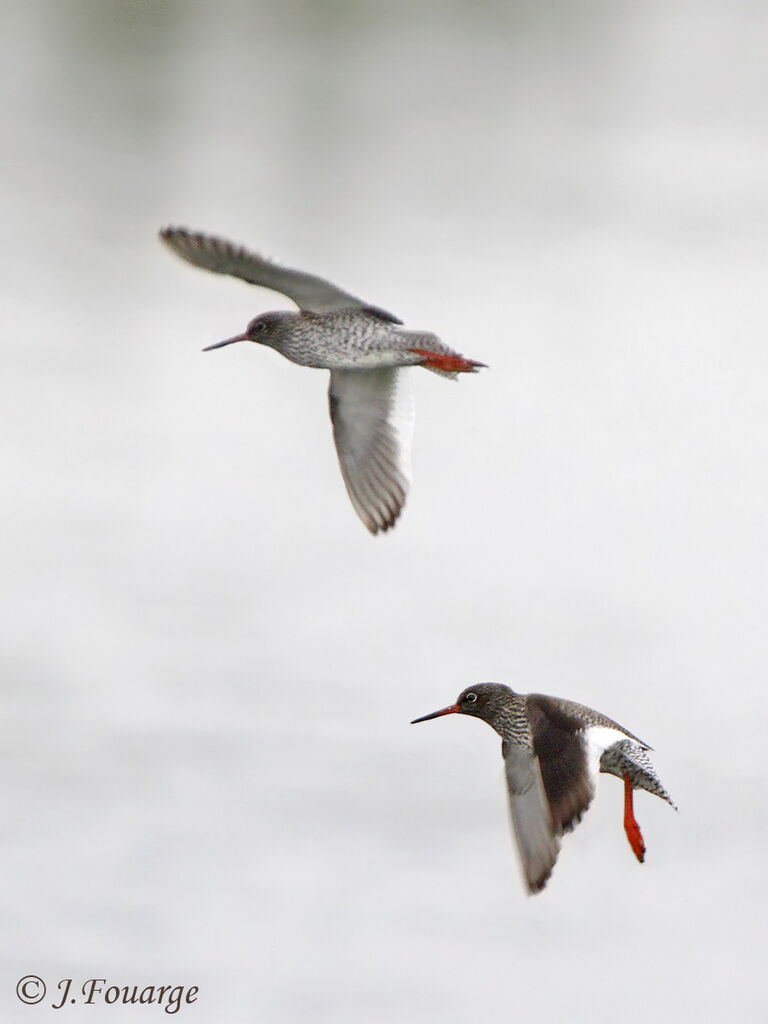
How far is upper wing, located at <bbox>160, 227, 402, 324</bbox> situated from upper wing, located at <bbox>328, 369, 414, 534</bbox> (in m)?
0.39

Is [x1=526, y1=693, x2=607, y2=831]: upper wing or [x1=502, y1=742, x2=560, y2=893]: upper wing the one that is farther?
[x1=526, y1=693, x2=607, y2=831]: upper wing

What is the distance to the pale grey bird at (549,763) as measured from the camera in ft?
22.6

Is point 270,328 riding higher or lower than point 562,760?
higher

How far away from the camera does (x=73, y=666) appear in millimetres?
12680

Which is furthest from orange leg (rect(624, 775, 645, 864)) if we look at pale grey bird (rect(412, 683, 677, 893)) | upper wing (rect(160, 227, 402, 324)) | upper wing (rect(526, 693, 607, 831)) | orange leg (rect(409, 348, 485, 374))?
upper wing (rect(160, 227, 402, 324))

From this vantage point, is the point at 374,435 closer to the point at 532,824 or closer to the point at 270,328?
the point at 270,328

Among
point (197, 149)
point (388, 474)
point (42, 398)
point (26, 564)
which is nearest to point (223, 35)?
point (197, 149)

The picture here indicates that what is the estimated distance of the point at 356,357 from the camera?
24.4 ft

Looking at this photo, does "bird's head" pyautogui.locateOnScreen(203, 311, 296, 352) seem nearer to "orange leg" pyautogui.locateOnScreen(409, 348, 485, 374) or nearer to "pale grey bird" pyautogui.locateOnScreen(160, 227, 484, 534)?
"pale grey bird" pyautogui.locateOnScreen(160, 227, 484, 534)

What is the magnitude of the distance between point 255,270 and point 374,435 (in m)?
1.03

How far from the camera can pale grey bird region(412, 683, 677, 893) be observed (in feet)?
22.6

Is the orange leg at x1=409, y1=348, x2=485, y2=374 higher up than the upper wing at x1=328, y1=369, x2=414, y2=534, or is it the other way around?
the orange leg at x1=409, y1=348, x2=485, y2=374

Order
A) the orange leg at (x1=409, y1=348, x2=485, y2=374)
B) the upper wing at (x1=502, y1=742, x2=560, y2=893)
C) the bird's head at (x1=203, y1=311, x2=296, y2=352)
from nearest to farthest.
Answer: the upper wing at (x1=502, y1=742, x2=560, y2=893), the orange leg at (x1=409, y1=348, x2=485, y2=374), the bird's head at (x1=203, y1=311, x2=296, y2=352)

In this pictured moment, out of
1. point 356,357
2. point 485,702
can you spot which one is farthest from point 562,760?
point 356,357
